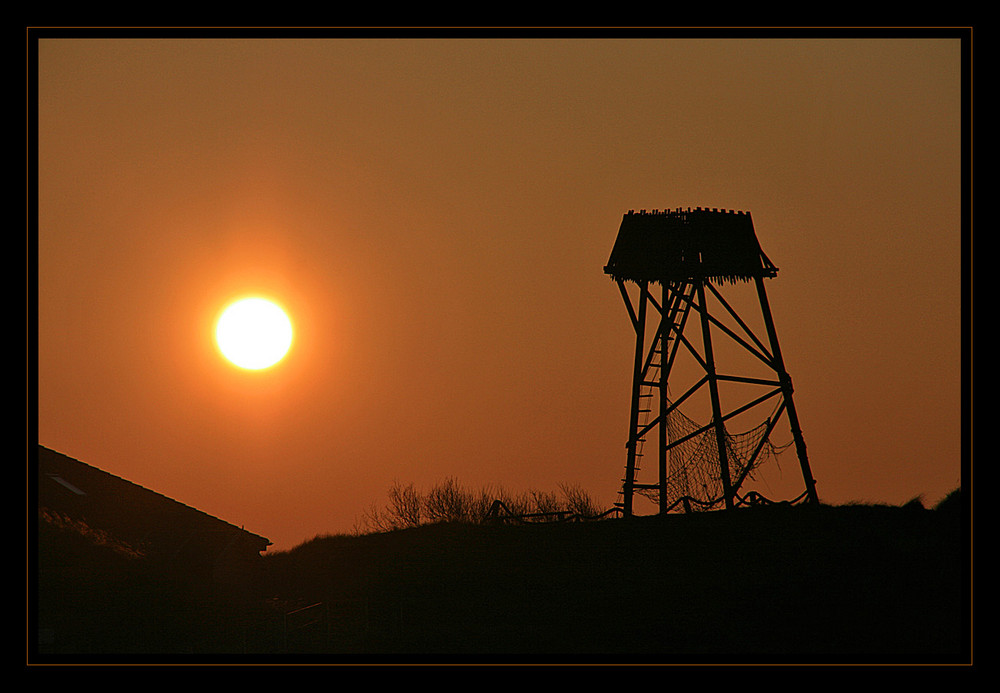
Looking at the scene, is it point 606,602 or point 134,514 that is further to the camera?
point 134,514

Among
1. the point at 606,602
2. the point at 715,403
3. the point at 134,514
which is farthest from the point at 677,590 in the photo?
the point at 134,514

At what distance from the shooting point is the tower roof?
3228cm

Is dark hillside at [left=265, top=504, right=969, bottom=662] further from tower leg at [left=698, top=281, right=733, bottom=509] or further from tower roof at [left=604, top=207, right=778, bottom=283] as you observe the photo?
tower roof at [left=604, top=207, right=778, bottom=283]

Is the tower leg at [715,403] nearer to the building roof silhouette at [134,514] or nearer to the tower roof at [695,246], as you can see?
the tower roof at [695,246]

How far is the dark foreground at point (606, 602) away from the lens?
26.1m

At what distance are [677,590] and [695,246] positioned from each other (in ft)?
26.9

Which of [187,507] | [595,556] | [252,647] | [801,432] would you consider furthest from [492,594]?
[187,507]

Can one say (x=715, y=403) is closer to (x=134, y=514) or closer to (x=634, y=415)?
(x=634, y=415)

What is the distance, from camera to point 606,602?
28.4 m

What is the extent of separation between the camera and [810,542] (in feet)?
96.9

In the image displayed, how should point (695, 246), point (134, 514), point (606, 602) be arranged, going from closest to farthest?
point (606, 602)
point (695, 246)
point (134, 514)

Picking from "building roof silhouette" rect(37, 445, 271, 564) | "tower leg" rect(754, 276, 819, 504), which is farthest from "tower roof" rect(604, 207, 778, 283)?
"building roof silhouette" rect(37, 445, 271, 564)

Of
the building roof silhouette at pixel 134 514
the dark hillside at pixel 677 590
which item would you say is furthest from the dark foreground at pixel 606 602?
the building roof silhouette at pixel 134 514

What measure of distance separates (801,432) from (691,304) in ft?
12.7
